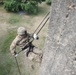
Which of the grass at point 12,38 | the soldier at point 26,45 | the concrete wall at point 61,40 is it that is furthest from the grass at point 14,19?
the concrete wall at point 61,40

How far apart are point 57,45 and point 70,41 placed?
15.3 inches

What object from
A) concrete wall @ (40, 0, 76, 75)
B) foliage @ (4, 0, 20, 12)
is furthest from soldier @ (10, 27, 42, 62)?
foliage @ (4, 0, 20, 12)

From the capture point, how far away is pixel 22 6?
41.9 ft

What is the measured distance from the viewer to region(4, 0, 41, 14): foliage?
12641mm

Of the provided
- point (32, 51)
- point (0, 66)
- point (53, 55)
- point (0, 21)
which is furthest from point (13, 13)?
point (53, 55)

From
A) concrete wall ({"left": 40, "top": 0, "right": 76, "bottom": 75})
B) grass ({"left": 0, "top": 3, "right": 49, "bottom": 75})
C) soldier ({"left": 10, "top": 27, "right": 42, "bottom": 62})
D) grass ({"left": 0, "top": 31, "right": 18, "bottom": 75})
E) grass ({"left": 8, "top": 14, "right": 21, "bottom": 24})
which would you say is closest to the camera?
concrete wall ({"left": 40, "top": 0, "right": 76, "bottom": 75})

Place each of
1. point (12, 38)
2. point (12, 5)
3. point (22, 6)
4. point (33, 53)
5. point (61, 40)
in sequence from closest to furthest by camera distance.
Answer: point (61, 40), point (33, 53), point (12, 38), point (22, 6), point (12, 5)

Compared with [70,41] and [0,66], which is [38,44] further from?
[70,41]

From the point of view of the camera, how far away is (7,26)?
11.9m

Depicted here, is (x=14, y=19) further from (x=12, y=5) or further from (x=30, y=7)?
(x=30, y=7)

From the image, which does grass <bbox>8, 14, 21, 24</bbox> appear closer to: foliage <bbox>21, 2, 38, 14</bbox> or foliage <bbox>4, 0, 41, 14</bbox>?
foliage <bbox>4, 0, 41, 14</bbox>

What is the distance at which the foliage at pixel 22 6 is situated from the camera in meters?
12.6

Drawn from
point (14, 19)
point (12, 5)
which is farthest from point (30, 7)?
point (14, 19)

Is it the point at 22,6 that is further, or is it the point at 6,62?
the point at 22,6
